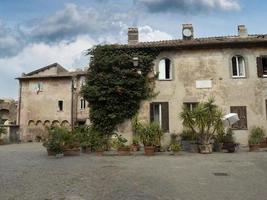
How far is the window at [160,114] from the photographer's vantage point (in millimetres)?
20547

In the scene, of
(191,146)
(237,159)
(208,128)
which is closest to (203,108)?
(208,128)

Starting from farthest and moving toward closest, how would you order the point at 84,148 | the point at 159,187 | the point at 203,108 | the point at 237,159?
the point at 84,148
the point at 203,108
the point at 237,159
the point at 159,187

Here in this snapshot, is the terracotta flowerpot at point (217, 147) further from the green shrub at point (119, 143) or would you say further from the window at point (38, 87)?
the window at point (38, 87)

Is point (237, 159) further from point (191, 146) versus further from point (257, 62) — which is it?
point (257, 62)

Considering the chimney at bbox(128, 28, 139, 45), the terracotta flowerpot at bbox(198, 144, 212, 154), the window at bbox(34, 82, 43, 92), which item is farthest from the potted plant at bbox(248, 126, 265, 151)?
the window at bbox(34, 82, 43, 92)

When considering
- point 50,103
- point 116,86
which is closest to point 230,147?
point 116,86

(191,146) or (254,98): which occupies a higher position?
(254,98)

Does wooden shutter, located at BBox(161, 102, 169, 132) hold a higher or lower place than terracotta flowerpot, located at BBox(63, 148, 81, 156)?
higher

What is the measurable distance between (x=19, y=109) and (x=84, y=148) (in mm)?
21706

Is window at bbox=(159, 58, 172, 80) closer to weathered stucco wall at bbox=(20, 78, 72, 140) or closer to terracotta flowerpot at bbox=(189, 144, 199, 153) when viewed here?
terracotta flowerpot at bbox=(189, 144, 199, 153)

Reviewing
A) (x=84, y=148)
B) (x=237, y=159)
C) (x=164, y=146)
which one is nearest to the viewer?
(x=237, y=159)

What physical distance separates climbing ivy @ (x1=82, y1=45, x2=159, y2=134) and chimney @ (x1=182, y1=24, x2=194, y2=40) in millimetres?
2742

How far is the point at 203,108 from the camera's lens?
17.5 metres

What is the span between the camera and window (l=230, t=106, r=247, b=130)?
20078 mm
